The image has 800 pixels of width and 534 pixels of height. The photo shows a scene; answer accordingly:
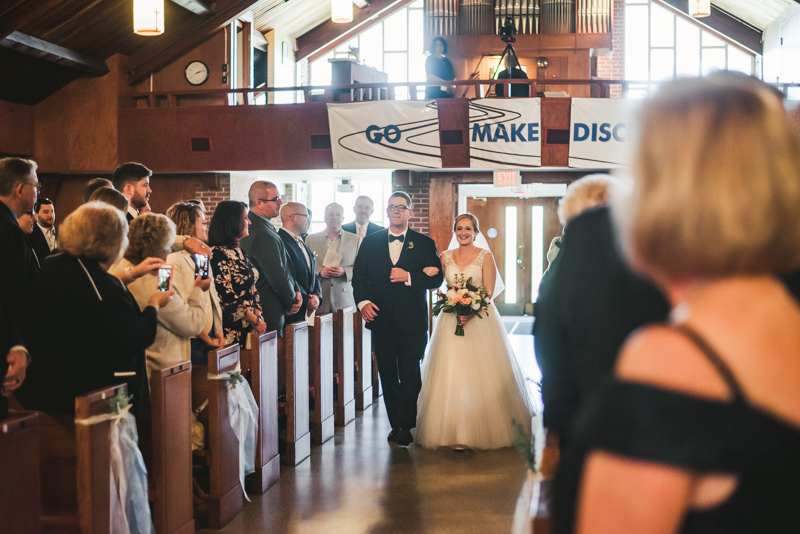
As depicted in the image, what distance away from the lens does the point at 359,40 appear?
52.2ft

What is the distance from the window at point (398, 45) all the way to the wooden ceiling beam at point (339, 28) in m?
0.22

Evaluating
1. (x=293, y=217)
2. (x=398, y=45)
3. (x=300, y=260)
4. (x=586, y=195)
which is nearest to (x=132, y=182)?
(x=300, y=260)

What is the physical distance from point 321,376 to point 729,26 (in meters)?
13.3

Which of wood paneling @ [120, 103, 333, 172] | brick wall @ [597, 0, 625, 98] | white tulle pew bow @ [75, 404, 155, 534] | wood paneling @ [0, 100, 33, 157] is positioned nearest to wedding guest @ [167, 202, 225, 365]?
white tulle pew bow @ [75, 404, 155, 534]

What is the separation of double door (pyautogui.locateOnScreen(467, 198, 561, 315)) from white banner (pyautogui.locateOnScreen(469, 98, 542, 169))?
4.03 m

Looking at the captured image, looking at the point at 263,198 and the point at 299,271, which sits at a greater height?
the point at 263,198

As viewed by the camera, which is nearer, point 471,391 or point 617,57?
point 471,391

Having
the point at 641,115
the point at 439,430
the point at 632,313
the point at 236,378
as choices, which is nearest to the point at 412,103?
the point at 439,430

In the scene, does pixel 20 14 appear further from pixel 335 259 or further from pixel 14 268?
pixel 14 268

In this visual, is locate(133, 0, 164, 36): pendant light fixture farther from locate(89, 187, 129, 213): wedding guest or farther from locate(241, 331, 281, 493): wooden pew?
locate(241, 331, 281, 493): wooden pew

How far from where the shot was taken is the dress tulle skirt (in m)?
5.27

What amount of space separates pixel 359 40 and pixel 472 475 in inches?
507

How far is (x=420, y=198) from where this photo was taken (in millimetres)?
11820

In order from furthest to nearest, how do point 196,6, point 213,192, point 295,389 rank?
point 213,192 < point 196,6 < point 295,389
